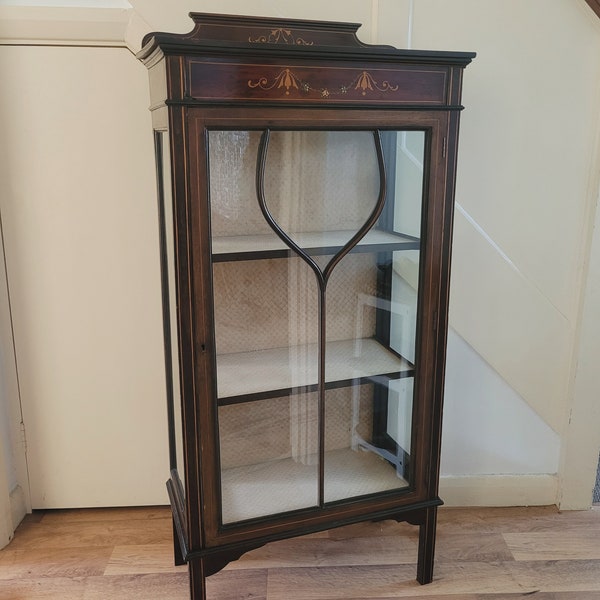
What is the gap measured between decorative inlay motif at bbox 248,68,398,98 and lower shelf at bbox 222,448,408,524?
734 millimetres

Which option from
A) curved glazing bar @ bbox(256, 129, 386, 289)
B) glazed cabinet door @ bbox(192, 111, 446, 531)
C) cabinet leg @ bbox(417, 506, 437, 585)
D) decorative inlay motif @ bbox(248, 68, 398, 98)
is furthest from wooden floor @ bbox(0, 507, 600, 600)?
decorative inlay motif @ bbox(248, 68, 398, 98)

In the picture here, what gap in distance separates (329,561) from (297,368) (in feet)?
1.83

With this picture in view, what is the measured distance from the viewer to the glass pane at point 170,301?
3.81 ft

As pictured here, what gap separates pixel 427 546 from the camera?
1.39m

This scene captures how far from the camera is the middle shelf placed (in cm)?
120

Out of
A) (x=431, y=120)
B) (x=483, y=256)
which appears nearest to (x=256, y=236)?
(x=431, y=120)

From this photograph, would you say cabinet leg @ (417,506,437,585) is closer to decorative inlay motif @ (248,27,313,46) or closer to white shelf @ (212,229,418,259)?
white shelf @ (212,229,418,259)

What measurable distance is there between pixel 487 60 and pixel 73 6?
0.95 meters

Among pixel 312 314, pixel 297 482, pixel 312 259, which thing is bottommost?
pixel 297 482

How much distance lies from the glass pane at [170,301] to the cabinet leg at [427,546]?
557mm

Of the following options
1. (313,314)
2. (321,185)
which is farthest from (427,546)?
(321,185)

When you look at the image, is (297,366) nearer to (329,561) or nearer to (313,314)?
(313,314)

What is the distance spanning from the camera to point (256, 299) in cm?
121

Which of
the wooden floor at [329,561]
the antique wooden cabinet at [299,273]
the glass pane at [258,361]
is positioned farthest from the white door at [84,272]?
the glass pane at [258,361]
